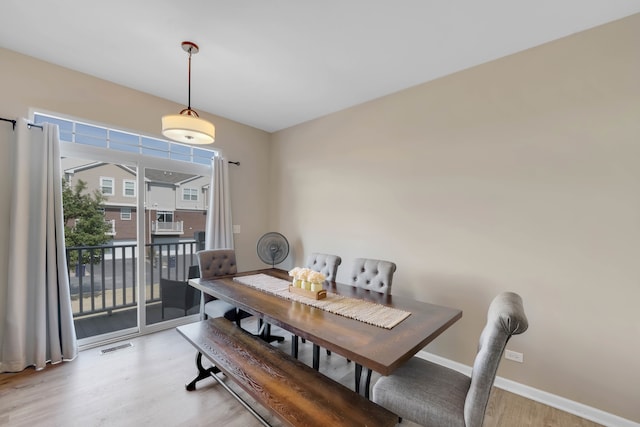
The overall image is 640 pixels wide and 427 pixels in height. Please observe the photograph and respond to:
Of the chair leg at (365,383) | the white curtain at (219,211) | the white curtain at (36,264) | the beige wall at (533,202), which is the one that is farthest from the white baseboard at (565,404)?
the white curtain at (36,264)

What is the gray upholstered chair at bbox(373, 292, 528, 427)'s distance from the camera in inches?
49.1

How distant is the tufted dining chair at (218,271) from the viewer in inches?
111

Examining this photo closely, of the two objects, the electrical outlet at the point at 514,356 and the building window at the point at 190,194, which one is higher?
the building window at the point at 190,194

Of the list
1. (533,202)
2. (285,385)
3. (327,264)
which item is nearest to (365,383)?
(285,385)

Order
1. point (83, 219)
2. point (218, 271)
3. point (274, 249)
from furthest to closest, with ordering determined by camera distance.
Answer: point (274, 249), point (218, 271), point (83, 219)

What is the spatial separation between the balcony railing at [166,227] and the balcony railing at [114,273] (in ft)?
0.60

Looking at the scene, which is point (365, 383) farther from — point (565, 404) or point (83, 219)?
point (83, 219)

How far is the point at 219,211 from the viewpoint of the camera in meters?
3.72

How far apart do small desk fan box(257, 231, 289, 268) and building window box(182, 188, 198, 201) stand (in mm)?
1110

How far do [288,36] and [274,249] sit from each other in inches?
101

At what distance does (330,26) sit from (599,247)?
2.57 metres

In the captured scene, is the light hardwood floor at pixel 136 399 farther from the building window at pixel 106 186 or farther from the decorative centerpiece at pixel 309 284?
the building window at pixel 106 186

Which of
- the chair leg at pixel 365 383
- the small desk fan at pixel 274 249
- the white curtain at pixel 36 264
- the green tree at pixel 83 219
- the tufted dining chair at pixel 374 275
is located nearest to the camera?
the chair leg at pixel 365 383

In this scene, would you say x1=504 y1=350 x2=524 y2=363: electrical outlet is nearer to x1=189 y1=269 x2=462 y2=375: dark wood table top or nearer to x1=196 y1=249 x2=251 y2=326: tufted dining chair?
x1=189 y1=269 x2=462 y2=375: dark wood table top
